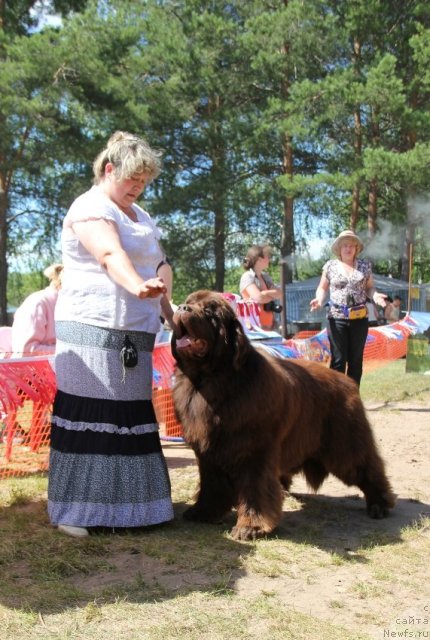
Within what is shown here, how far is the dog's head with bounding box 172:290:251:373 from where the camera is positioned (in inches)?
130

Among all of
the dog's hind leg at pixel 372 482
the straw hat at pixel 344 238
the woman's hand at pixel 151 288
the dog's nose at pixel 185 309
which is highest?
the straw hat at pixel 344 238

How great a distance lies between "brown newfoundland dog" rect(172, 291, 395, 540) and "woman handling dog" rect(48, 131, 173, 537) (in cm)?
27

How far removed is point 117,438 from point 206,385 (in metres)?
0.52

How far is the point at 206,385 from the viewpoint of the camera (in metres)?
3.43

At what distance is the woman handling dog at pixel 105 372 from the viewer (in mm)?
3414

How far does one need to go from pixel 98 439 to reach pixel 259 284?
4267mm

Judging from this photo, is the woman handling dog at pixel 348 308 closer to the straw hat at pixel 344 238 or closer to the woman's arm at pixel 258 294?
the straw hat at pixel 344 238

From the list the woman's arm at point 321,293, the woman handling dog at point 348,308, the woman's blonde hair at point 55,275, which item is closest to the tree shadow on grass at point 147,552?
the woman's blonde hair at point 55,275

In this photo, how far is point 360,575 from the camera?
2982mm

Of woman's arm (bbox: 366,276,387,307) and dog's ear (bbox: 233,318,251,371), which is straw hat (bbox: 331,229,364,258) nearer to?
woman's arm (bbox: 366,276,387,307)

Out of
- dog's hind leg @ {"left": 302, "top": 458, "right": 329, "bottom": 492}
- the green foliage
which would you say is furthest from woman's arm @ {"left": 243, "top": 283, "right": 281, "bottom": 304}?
the green foliage

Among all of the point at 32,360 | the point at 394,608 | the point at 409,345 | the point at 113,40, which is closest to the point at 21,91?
the point at 113,40

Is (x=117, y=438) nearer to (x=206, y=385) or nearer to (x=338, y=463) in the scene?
(x=206, y=385)

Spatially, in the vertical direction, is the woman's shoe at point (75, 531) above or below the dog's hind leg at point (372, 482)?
below
